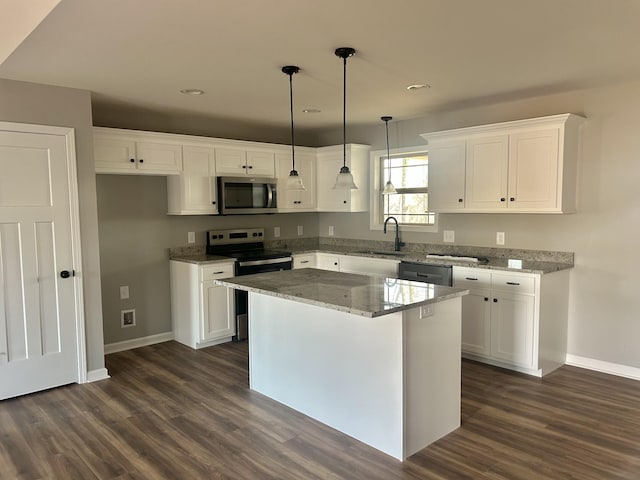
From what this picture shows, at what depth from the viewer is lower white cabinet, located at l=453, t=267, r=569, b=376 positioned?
3.78 meters

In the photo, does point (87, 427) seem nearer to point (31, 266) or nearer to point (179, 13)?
point (31, 266)

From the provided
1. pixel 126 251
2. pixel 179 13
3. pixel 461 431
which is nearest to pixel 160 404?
pixel 126 251

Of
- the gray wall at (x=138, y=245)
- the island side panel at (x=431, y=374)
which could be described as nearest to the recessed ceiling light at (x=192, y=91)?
the gray wall at (x=138, y=245)

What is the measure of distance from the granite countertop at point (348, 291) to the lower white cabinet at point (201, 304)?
3.93 ft

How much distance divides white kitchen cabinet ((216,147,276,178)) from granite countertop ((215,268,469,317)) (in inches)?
70.7

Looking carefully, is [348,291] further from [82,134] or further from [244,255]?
[82,134]

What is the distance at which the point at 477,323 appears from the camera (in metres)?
4.15

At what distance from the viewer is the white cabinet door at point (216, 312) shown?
4.60 metres

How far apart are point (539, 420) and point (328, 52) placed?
2.71 meters

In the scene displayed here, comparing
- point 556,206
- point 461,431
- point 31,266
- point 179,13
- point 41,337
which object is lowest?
point 461,431

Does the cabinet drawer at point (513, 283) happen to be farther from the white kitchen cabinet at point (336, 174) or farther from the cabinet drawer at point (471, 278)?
the white kitchen cabinet at point (336, 174)

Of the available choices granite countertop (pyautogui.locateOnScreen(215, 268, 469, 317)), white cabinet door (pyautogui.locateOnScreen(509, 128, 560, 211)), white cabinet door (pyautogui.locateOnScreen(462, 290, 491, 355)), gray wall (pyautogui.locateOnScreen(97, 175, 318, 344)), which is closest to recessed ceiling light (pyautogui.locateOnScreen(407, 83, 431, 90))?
white cabinet door (pyautogui.locateOnScreen(509, 128, 560, 211))

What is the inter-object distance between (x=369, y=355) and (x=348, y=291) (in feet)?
1.37

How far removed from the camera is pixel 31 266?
3512mm
